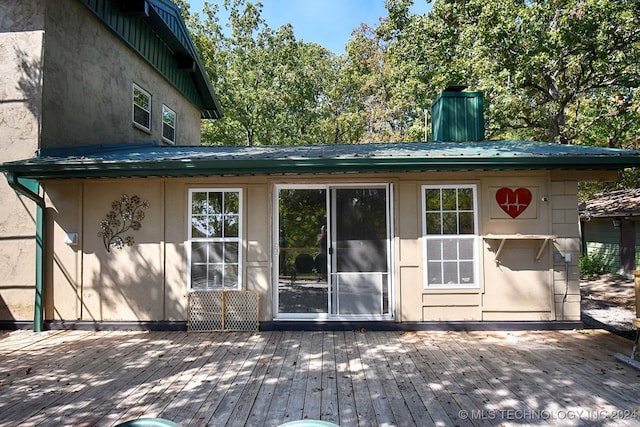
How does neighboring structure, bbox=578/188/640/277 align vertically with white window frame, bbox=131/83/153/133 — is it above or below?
below

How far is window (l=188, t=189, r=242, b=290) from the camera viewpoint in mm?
5344

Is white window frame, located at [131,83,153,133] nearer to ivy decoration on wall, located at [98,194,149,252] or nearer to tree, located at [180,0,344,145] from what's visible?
ivy decoration on wall, located at [98,194,149,252]

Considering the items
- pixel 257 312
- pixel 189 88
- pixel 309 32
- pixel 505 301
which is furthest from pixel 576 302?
pixel 309 32

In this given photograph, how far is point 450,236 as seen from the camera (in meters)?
5.26

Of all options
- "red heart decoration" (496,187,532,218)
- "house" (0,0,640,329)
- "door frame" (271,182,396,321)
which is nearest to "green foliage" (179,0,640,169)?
"red heart decoration" (496,187,532,218)

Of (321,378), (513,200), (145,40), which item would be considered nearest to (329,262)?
(321,378)

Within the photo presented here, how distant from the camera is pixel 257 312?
5.23 metres

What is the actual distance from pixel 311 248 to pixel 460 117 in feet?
12.9

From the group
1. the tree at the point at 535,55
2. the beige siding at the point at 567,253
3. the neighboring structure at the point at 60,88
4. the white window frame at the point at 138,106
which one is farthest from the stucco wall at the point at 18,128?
the tree at the point at 535,55

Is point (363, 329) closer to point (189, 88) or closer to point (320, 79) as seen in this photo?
point (189, 88)

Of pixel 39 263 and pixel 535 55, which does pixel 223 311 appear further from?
pixel 535 55

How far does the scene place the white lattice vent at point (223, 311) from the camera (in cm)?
525

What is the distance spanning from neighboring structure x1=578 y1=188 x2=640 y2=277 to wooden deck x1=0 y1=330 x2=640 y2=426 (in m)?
8.18

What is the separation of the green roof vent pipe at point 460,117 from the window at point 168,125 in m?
6.72
